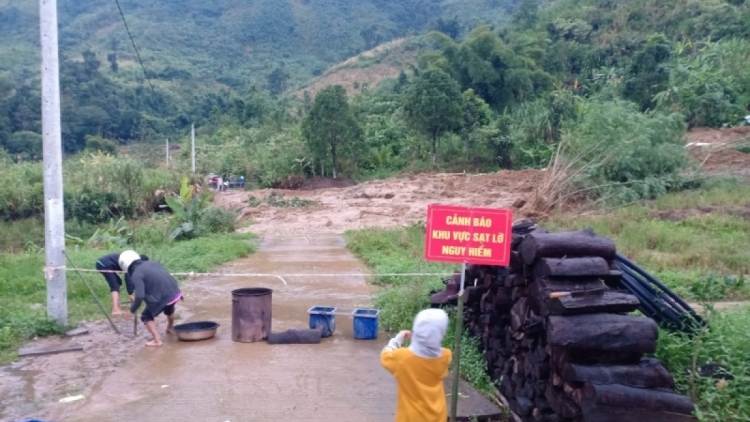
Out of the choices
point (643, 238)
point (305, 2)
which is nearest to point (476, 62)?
point (643, 238)

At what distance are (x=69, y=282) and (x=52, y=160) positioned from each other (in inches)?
135

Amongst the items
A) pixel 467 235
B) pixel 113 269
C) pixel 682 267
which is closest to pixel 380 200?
pixel 682 267

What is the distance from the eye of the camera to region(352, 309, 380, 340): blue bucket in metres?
8.16

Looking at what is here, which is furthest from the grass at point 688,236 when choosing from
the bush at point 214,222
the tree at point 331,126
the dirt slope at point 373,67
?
the dirt slope at point 373,67

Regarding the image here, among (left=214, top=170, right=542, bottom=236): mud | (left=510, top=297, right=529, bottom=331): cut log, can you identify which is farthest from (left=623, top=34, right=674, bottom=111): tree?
(left=510, top=297, right=529, bottom=331): cut log

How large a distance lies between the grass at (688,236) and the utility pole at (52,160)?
7953 millimetres

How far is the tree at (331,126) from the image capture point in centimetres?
3081

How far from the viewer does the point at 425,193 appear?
25.1 meters

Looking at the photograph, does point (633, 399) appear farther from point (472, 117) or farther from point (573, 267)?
point (472, 117)

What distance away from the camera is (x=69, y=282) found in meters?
11.1

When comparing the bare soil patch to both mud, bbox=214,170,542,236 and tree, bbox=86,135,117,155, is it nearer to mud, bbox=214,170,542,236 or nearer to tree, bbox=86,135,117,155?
mud, bbox=214,170,542,236

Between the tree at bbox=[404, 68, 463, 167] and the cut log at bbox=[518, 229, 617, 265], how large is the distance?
26524mm

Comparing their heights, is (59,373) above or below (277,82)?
below

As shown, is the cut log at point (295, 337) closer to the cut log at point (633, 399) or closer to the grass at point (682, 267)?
the grass at point (682, 267)
